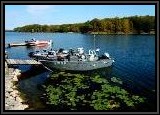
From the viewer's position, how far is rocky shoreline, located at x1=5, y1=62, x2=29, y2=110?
683 inches

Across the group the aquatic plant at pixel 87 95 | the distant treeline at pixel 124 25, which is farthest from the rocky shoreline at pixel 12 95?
the distant treeline at pixel 124 25

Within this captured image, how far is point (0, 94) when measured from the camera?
37.9 ft

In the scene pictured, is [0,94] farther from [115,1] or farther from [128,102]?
[128,102]

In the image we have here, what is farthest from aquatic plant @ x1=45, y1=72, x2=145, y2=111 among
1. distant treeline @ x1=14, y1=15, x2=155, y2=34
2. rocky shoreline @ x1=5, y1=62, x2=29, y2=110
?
distant treeline @ x1=14, y1=15, x2=155, y2=34

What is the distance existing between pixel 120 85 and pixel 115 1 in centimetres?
1377

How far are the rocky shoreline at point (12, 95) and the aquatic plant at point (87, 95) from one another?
71.1 inches

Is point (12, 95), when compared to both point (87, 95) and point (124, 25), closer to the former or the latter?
point (87, 95)

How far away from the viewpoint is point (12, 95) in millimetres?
20000

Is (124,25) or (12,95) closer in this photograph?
(12,95)

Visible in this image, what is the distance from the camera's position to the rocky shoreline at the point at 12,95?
1735cm

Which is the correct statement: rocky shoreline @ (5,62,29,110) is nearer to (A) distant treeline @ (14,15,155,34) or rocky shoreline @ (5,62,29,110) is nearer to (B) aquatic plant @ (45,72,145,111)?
(B) aquatic plant @ (45,72,145,111)

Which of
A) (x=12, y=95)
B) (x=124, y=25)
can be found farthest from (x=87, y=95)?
(x=124, y=25)

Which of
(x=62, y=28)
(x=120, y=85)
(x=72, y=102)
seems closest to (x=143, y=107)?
(x=72, y=102)

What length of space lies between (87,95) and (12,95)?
15.9 feet
